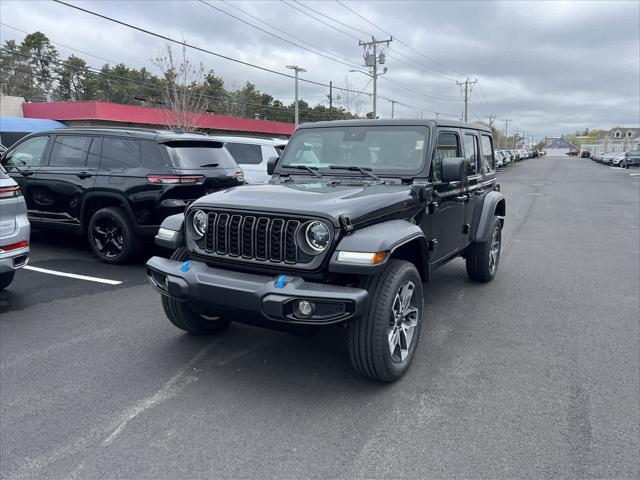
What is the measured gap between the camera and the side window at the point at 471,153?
5.61 meters

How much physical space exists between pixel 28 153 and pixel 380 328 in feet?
22.8

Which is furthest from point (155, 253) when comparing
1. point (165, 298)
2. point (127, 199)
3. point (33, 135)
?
point (165, 298)

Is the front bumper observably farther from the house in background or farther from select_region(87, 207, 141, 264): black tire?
the house in background

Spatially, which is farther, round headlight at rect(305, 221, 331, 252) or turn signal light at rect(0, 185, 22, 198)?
turn signal light at rect(0, 185, 22, 198)

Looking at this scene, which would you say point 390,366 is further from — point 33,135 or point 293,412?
point 33,135

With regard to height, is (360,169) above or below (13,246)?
above

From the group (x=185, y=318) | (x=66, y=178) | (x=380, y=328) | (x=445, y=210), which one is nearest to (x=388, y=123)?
(x=445, y=210)

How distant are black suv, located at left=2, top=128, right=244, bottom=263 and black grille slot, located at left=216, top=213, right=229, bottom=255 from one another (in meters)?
3.30

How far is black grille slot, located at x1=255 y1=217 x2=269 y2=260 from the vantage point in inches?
136

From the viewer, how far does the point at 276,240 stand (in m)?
3.42

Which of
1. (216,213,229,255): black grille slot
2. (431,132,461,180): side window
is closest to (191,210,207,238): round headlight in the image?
(216,213,229,255): black grille slot

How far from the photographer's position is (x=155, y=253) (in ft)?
26.1

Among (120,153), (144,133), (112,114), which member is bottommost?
(120,153)

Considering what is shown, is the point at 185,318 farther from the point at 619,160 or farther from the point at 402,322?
the point at 619,160
